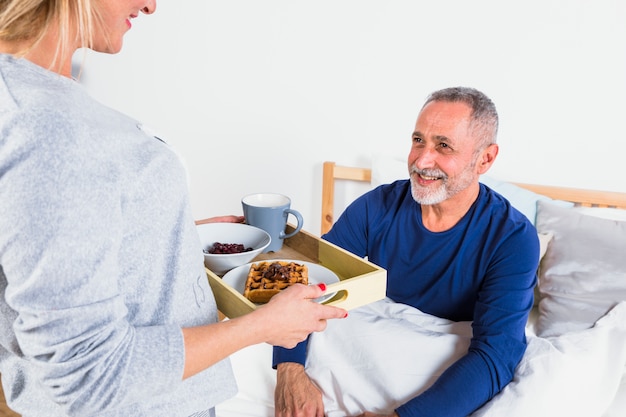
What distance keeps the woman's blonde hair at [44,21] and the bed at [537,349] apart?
0.96 metres

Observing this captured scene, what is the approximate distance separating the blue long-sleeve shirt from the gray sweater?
2.39 ft

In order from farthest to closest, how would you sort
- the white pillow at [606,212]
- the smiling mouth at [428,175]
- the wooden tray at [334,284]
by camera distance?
the white pillow at [606,212] < the smiling mouth at [428,175] < the wooden tray at [334,284]

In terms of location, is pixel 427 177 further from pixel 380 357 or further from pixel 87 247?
pixel 87 247

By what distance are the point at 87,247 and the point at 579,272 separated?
148cm

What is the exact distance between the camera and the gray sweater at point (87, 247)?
0.53 meters

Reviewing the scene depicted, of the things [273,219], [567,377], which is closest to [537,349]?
[567,377]

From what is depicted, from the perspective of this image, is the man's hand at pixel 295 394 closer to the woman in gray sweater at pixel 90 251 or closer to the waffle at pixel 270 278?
the waffle at pixel 270 278

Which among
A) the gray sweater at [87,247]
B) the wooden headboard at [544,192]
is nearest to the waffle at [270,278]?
the gray sweater at [87,247]

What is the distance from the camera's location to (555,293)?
158 cm

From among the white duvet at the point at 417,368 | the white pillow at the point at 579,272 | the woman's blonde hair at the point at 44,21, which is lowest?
the white duvet at the point at 417,368

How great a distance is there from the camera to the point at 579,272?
1.58 meters

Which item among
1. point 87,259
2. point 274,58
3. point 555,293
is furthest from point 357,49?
point 87,259

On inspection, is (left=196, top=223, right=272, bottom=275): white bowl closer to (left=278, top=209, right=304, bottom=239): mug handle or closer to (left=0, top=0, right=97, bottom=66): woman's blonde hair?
(left=278, top=209, right=304, bottom=239): mug handle

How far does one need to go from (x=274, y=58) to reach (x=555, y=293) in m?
1.38
